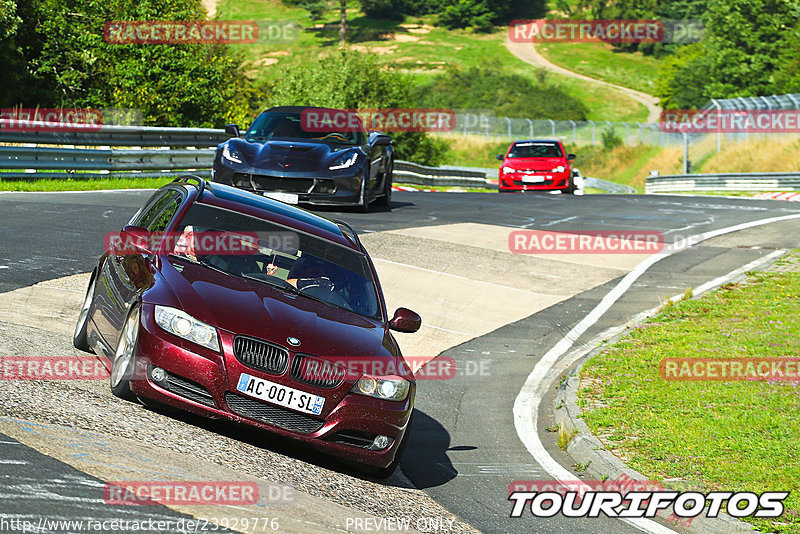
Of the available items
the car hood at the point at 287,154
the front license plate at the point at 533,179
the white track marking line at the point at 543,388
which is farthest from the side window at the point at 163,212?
the front license plate at the point at 533,179

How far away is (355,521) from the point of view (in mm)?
5520

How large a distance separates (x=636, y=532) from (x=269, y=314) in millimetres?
2679

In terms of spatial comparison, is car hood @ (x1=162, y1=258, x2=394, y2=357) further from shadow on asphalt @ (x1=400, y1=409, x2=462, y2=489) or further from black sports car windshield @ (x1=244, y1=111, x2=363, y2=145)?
black sports car windshield @ (x1=244, y1=111, x2=363, y2=145)

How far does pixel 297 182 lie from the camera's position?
16.4m

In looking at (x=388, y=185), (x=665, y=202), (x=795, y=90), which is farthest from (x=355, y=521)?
(x=795, y=90)

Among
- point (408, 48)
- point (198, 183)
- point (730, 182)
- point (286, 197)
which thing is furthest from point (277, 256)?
point (408, 48)

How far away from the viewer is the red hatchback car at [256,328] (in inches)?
242

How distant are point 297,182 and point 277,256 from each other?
9021 mm

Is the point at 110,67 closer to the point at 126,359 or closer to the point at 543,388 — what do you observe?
the point at 543,388

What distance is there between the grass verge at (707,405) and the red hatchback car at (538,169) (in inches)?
669

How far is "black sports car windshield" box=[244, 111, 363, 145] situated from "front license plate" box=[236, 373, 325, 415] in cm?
1123

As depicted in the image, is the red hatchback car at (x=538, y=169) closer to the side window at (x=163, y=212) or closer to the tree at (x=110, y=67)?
the tree at (x=110, y=67)

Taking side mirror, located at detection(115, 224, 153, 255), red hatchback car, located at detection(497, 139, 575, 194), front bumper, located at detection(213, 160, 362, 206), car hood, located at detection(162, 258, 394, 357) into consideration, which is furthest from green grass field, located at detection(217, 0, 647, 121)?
car hood, located at detection(162, 258, 394, 357)

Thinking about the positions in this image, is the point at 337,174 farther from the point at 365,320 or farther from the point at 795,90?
the point at 795,90
